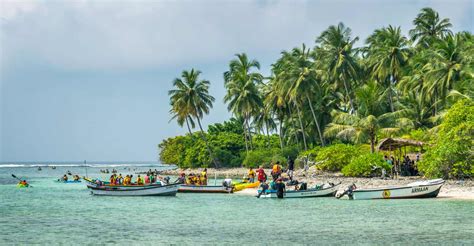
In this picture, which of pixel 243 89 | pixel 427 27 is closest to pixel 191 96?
pixel 243 89

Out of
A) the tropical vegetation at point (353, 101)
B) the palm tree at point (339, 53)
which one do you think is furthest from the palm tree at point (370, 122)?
the palm tree at point (339, 53)

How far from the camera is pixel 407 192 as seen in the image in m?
33.2

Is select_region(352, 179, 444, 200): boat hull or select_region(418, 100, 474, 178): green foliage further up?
select_region(418, 100, 474, 178): green foliage

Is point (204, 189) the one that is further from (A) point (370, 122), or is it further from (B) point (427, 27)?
(B) point (427, 27)

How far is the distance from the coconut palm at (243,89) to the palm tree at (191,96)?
2.90 meters

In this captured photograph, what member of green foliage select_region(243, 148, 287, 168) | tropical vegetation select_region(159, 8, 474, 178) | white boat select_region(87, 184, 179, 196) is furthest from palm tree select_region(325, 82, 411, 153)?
green foliage select_region(243, 148, 287, 168)

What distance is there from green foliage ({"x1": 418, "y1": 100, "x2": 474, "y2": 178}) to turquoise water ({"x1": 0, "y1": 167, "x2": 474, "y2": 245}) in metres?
5.38

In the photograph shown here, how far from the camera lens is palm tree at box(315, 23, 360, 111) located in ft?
206

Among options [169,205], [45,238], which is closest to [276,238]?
[45,238]

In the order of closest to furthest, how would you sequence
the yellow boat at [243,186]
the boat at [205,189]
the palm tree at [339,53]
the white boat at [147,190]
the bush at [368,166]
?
the white boat at [147,190] → the boat at [205,189] → the yellow boat at [243,186] → the bush at [368,166] → the palm tree at [339,53]

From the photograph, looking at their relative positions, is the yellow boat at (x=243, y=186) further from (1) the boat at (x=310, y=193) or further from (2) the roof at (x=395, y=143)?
(2) the roof at (x=395, y=143)

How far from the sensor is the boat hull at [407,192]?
3275cm

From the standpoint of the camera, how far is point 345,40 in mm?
63344

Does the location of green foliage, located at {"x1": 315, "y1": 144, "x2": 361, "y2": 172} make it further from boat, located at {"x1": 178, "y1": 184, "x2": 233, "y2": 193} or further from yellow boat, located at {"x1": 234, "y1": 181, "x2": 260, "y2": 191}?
boat, located at {"x1": 178, "y1": 184, "x2": 233, "y2": 193}
